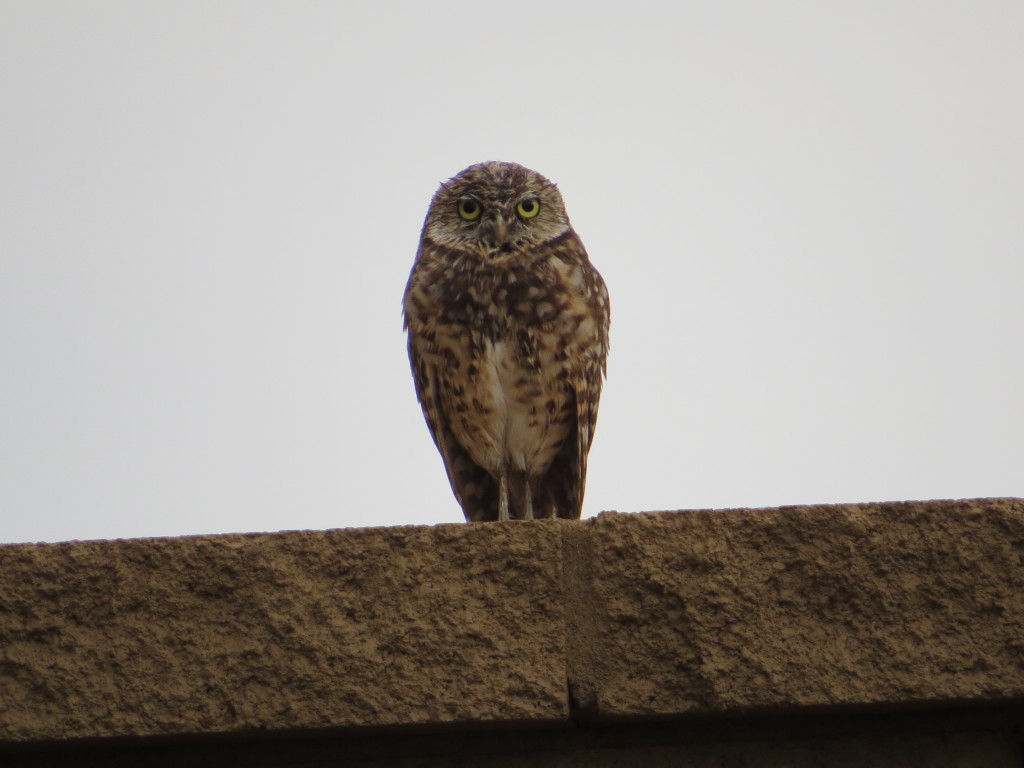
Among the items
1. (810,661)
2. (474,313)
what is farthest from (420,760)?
(474,313)

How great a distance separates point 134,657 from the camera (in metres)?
2.41

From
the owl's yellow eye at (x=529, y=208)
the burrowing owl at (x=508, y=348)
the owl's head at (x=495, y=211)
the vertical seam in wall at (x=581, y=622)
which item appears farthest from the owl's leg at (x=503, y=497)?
the vertical seam in wall at (x=581, y=622)

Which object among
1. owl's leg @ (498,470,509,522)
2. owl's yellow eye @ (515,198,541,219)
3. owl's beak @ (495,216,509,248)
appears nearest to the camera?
owl's leg @ (498,470,509,522)

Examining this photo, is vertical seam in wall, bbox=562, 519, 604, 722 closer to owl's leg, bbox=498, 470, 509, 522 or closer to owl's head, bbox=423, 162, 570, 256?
owl's leg, bbox=498, 470, 509, 522

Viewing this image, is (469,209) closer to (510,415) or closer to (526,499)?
(510,415)

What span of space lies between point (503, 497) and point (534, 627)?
8.60 feet

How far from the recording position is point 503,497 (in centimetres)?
505

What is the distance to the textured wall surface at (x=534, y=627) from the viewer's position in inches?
Result: 93.1

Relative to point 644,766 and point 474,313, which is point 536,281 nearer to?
point 474,313

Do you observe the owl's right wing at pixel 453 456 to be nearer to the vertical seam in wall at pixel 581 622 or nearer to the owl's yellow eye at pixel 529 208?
the owl's yellow eye at pixel 529 208

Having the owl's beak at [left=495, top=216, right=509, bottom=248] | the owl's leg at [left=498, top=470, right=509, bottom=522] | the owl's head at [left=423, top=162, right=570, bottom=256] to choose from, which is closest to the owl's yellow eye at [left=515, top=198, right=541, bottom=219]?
the owl's head at [left=423, top=162, right=570, bottom=256]

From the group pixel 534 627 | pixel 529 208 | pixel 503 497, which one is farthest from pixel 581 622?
pixel 529 208

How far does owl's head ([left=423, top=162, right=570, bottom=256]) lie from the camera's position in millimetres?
5238

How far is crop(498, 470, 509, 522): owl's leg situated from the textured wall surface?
252cm
